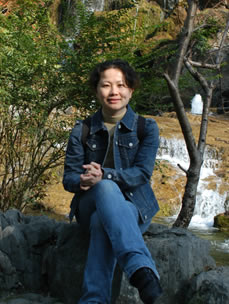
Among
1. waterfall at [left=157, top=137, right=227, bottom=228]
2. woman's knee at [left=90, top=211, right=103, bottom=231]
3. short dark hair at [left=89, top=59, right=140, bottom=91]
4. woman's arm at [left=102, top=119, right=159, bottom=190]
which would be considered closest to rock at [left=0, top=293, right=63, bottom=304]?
woman's knee at [left=90, top=211, right=103, bottom=231]

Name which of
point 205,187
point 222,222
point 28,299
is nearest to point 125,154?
point 28,299

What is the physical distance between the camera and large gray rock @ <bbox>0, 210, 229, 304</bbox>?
2.68 meters

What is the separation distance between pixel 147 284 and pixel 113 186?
0.67 meters

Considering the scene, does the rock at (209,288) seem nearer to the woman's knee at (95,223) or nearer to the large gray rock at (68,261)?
the large gray rock at (68,261)

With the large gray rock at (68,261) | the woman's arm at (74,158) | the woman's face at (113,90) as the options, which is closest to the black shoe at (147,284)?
the large gray rock at (68,261)

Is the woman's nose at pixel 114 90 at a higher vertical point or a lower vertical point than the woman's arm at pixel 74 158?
higher

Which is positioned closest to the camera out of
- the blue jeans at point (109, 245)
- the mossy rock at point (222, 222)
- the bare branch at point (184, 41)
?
the blue jeans at point (109, 245)

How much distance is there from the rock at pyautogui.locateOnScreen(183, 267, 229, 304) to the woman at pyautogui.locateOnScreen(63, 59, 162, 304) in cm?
53

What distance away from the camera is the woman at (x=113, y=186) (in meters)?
2.11

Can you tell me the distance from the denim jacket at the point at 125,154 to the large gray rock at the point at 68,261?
328 millimetres

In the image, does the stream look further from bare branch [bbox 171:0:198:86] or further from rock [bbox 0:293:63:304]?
rock [bbox 0:293:63:304]

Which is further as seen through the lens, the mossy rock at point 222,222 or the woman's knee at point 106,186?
the mossy rock at point 222,222

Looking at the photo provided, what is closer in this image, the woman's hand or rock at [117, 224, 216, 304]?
the woman's hand

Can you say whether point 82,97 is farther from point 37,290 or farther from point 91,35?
point 37,290
